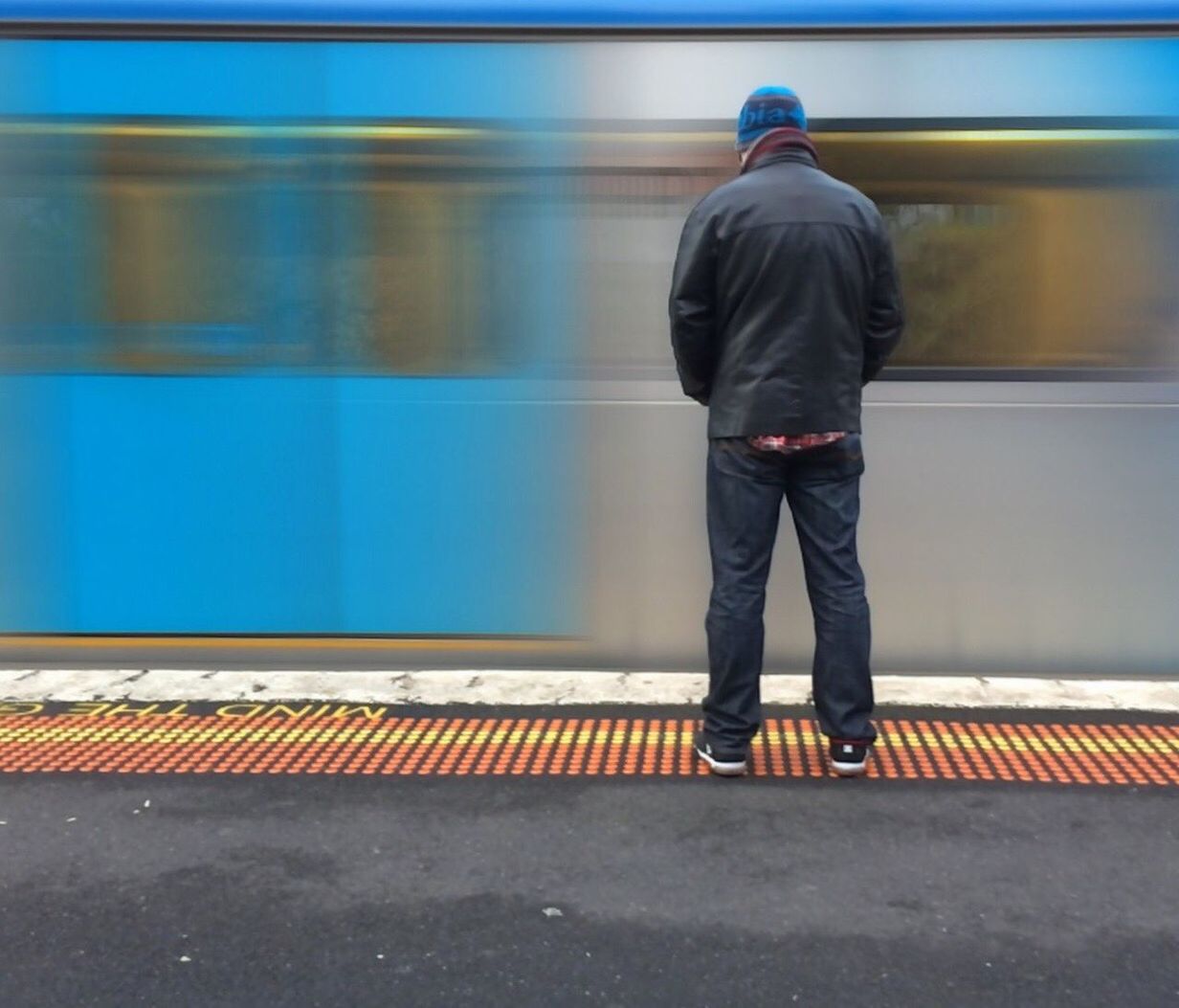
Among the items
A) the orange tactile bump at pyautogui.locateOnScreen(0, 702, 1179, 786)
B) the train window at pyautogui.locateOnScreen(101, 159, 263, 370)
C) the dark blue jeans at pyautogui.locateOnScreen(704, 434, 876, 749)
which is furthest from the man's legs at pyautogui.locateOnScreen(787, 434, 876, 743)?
the train window at pyautogui.locateOnScreen(101, 159, 263, 370)

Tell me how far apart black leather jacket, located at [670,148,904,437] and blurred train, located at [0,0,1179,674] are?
0.79 m

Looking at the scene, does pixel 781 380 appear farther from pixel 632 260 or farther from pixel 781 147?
pixel 632 260

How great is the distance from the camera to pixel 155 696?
13.7 feet

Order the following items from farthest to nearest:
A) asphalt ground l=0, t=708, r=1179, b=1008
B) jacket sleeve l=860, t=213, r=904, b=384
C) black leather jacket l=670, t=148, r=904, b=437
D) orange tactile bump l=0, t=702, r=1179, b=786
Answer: orange tactile bump l=0, t=702, r=1179, b=786, jacket sleeve l=860, t=213, r=904, b=384, black leather jacket l=670, t=148, r=904, b=437, asphalt ground l=0, t=708, r=1179, b=1008

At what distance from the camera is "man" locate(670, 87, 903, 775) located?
10.8ft

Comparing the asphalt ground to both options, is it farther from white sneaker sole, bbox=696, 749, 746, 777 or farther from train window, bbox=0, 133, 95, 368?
train window, bbox=0, 133, 95, 368

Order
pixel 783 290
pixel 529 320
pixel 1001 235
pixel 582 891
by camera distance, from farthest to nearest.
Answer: pixel 529 320
pixel 1001 235
pixel 783 290
pixel 582 891

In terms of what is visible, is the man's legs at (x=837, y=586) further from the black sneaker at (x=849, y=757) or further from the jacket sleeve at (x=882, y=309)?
the jacket sleeve at (x=882, y=309)

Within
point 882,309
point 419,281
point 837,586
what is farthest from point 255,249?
point 837,586

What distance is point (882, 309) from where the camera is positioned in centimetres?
344

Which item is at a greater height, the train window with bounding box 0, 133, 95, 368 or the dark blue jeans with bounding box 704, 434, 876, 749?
the train window with bounding box 0, 133, 95, 368

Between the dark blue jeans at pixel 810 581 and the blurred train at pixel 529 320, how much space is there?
792 millimetres

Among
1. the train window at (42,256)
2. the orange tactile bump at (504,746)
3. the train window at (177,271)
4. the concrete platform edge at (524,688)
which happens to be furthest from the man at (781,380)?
the train window at (42,256)

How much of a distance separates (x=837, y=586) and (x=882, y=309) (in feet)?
2.54
